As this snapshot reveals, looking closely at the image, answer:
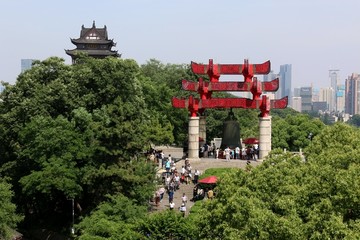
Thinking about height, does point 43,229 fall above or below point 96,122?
below

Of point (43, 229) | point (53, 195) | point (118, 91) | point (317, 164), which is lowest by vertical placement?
point (43, 229)

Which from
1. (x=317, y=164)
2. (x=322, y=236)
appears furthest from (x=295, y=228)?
(x=317, y=164)

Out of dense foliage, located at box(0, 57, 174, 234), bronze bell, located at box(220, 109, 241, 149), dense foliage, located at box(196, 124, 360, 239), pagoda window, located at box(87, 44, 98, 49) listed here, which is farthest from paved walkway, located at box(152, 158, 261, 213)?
pagoda window, located at box(87, 44, 98, 49)

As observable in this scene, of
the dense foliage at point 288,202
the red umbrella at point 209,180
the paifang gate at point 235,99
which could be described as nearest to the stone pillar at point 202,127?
the paifang gate at point 235,99

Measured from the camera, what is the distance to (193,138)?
34781 mm

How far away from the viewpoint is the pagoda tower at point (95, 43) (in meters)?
57.6

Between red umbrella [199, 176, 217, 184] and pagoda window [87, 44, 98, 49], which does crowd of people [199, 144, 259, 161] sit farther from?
pagoda window [87, 44, 98, 49]

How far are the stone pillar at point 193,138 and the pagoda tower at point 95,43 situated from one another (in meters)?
24.5

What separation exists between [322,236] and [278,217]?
54.3 inches

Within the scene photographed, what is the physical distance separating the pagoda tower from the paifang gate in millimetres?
23675

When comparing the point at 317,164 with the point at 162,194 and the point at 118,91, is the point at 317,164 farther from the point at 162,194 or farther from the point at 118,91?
the point at 118,91

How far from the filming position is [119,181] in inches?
1009

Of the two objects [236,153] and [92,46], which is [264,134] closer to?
[236,153]

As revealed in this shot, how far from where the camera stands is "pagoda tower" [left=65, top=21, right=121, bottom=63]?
5759 cm
